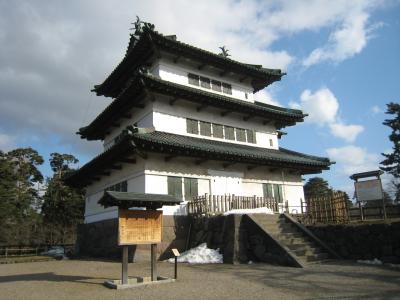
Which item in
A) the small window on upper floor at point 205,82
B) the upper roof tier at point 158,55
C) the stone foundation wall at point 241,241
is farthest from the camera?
the small window on upper floor at point 205,82

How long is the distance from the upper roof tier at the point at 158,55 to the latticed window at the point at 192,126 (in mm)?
4083

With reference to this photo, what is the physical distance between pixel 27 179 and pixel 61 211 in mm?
11310

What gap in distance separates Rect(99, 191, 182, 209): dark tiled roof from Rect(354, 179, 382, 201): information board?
334 inches

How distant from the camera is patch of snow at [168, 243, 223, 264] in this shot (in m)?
14.6

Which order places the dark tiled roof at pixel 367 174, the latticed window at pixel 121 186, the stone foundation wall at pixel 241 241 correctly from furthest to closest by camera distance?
the latticed window at pixel 121 186, the dark tiled roof at pixel 367 174, the stone foundation wall at pixel 241 241

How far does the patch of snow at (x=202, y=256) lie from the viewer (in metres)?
14.6

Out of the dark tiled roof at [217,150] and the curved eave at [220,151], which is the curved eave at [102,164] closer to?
the curved eave at [220,151]

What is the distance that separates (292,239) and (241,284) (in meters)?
5.51

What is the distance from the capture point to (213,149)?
17.8 metres

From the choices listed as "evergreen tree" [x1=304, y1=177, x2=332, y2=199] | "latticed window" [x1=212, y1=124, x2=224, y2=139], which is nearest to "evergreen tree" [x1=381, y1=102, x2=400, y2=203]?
"evergreen tree" [x1=304, y1=177, x2=332, y2=199]

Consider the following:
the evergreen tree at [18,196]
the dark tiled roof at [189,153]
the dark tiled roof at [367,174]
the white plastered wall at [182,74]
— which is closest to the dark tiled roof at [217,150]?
the dark tiled roof at [189,153]

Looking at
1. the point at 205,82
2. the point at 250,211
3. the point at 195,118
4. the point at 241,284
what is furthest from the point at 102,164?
the point at 241,284

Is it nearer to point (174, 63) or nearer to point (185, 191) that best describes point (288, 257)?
point (185, 191)

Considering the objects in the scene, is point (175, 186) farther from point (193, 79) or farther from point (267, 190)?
point (193, 79)
